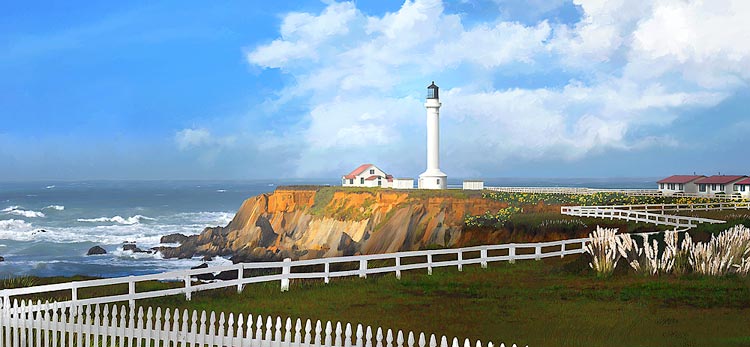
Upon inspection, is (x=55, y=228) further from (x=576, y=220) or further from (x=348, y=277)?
(x=348, y=277)

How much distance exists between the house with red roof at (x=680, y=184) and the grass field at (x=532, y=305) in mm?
54680

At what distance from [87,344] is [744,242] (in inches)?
703

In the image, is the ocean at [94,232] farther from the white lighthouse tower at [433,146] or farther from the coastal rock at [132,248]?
the white lighthouse tower at [433,146]

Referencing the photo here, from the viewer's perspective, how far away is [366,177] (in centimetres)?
8188

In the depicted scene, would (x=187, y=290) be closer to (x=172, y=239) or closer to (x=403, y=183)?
(x=403, y=183)

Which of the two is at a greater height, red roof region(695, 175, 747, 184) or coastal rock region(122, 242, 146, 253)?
red roof region(695, 175, 747, 184)

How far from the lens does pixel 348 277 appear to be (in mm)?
21594

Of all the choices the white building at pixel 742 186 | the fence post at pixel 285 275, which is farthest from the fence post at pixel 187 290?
the white building at pixel 742 186

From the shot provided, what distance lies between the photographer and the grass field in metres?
13.5

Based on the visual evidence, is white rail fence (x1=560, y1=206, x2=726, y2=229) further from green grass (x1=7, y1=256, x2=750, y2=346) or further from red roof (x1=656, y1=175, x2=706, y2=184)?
red roof (x1=656, y1=175, x2=706, y2=184)

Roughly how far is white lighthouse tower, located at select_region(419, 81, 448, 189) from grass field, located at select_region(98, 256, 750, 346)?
44.6 m

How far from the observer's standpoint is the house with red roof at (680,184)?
72.7m

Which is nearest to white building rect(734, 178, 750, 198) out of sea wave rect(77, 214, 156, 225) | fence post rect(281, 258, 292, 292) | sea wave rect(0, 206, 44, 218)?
fence post rect(281, 258, 292, 292)

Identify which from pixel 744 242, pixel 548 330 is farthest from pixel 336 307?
pixel 744 242
